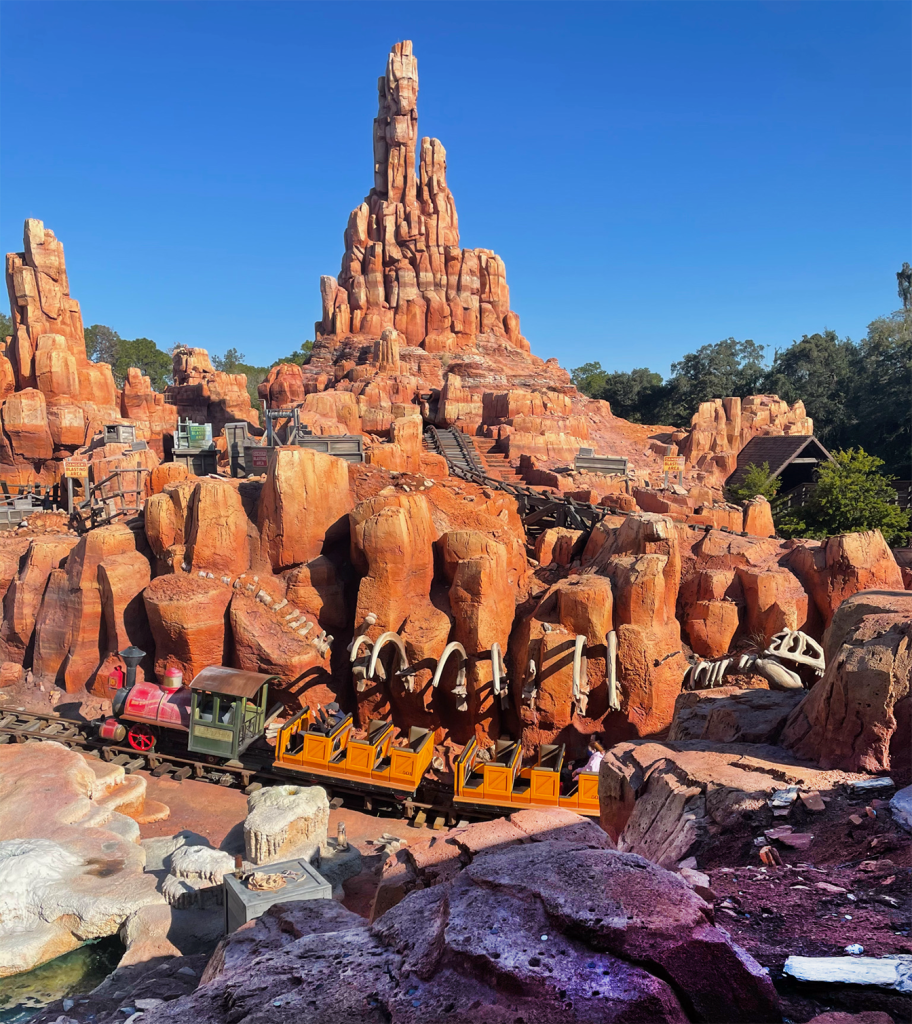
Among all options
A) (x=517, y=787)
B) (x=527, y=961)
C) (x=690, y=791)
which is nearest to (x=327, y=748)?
(x=517, y=787)

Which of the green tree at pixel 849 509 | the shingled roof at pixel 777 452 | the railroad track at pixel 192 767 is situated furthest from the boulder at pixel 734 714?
the shingled roof at pixel 777 452

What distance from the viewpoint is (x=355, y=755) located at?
1278cm

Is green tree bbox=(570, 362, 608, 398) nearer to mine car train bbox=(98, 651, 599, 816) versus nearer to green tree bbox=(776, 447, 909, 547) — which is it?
green tree bbox=(776, 447, 909, 547)

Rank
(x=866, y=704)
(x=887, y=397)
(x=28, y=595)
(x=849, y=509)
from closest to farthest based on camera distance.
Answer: (x=866, y=704), (x=28, y=595), (x=849, y=509), (x=887, y=397)

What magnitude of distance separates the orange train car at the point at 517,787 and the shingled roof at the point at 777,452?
84.1 feet

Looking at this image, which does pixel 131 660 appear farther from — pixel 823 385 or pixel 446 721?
pixel 823 385

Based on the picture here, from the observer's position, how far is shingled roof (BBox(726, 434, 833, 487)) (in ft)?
113

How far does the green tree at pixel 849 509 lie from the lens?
2516 cm

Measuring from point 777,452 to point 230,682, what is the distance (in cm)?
3005

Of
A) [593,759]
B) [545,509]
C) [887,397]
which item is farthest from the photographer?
[887,397]

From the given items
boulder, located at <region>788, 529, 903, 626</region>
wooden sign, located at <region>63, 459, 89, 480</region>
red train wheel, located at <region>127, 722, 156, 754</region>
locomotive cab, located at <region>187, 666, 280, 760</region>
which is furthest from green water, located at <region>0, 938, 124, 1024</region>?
wooden sign, located at <region>63, 459, 89, 480</region>

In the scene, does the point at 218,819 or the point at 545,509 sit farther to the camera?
the point at 545,509

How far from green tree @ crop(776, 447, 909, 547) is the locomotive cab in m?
19.8

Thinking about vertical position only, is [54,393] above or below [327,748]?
above
